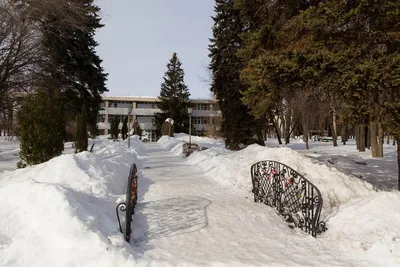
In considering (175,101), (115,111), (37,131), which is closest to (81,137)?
(37,131)

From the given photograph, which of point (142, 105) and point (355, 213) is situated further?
point (142, 105)

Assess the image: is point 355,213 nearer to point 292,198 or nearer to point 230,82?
point 292,198

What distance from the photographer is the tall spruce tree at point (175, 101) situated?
165 feet

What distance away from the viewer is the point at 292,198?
19.4 ft

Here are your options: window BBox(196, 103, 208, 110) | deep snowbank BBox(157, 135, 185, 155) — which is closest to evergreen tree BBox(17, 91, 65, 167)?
deep snowbank BBox(157, 135, 185, 155)

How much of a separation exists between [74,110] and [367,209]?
25.1 m

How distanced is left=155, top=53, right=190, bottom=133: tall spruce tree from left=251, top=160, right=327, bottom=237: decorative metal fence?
4308 centimetres

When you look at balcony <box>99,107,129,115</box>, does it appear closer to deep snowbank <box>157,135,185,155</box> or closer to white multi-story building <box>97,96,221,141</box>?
white multi-story building <box>97,96,221,141</box>

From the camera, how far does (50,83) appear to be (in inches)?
650

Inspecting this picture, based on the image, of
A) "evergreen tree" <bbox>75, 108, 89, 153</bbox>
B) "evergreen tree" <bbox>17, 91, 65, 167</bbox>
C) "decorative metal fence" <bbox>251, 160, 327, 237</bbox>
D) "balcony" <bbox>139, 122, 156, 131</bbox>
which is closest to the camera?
"decorative metal fence" <bbox>251, 160, 327, 237</bbox>

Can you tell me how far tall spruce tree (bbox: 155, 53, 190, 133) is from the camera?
50.2 meters

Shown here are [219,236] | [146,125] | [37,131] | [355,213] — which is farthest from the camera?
[146,125]

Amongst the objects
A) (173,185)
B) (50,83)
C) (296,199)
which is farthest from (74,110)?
(296,199)

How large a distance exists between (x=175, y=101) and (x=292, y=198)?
45.3 m
